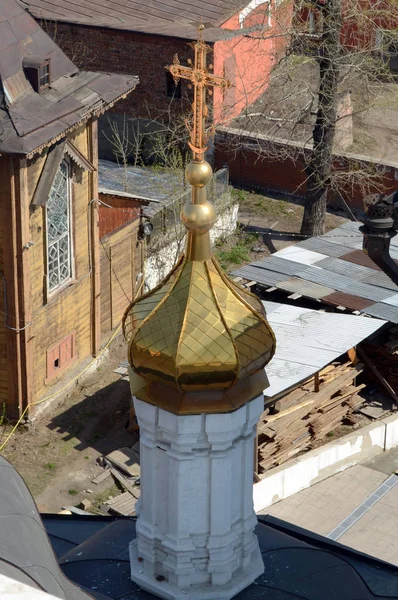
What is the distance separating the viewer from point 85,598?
7848 mm

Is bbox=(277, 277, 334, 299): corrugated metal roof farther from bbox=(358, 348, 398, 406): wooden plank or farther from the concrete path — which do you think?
the concrete path

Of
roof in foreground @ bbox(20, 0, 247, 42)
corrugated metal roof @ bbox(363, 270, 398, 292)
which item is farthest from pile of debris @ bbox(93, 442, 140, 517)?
roof in foreground @ bbox(20, 0, 247, 42)

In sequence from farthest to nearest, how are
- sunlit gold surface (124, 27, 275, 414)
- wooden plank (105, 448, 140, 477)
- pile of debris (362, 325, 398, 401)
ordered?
pile of debris (362, 325, 398, 401)
wooden plank (105, 448, 140, 477)
sunlit gold surface (124, 27, 275, 414)

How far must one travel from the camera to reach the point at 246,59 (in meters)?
31.9

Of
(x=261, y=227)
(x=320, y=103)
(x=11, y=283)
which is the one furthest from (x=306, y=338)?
(x=261, y=227)

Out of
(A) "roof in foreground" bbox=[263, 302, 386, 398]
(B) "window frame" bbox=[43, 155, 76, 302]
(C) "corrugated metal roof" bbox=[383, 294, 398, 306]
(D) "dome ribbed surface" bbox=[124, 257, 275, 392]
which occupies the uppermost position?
(D) "dome ribbed surface" bbox=[124, 257, 275, 392]

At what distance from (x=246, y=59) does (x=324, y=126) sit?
16.6 ft

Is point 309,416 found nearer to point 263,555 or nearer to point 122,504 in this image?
point 122,504

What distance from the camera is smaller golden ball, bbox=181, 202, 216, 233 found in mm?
9047

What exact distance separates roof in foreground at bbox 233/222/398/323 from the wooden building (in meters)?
3.08

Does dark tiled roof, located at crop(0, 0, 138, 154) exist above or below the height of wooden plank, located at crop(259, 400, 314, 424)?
above

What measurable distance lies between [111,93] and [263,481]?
755cm

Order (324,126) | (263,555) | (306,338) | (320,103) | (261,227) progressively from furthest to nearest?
(261,227) < (324,126) < (320,103) < (306,338) < (263,555)

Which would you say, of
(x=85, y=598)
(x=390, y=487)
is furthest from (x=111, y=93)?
(x=85, y=598)
